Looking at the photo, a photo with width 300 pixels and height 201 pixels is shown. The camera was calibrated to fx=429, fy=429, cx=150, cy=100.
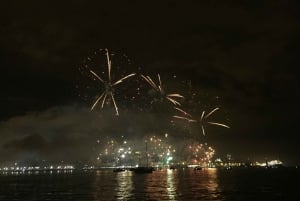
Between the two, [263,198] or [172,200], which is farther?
[263,198]

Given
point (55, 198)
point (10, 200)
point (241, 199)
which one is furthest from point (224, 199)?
point (10, 200)

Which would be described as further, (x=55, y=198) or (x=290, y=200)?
(x=55, y=198)

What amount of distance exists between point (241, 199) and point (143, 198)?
661 inches

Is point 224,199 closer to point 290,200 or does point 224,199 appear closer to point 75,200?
point 290,200

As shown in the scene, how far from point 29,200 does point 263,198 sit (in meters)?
41.2

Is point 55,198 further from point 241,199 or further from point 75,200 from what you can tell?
point 241,199

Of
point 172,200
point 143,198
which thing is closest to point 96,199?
point 143,198

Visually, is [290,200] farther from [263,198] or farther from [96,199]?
[96,199]

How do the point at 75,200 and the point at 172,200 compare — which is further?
the point at 75,200

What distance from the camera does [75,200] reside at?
74.2 m

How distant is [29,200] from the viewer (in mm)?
75750

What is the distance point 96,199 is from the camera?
7419 cm

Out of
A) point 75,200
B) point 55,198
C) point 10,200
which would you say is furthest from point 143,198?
point 10,200

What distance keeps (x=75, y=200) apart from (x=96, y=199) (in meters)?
3.64
